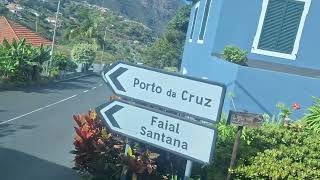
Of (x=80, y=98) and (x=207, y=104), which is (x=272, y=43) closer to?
(x=207, y=104)

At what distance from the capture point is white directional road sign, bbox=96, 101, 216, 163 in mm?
4098

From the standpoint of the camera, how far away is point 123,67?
455 centimetres

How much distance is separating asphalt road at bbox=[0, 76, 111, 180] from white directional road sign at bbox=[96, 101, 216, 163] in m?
4.44

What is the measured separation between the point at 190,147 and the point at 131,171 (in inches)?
89.9

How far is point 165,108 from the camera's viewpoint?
4426 mm

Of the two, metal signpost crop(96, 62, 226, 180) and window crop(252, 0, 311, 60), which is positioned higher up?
window crop(252, 0, 311, 60)

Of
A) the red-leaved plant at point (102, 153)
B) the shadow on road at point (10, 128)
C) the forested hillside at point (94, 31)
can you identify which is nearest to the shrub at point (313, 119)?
the red-leaved plant at point (102, 153)

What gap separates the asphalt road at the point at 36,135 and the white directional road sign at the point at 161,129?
444 centimetres

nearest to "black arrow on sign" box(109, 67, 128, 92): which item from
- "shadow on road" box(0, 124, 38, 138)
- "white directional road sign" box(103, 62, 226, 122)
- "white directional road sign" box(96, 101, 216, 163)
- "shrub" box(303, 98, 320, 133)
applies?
"white directional road sign" box(103, 62, 226, 122)

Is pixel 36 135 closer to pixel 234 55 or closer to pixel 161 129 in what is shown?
pixel 234 55

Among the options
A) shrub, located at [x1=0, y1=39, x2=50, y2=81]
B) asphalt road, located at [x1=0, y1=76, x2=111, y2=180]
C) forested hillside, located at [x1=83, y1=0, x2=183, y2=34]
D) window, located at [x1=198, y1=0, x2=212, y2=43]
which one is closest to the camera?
asphalt road, located at [x1=0, y1=76, x2=111, y2=180]

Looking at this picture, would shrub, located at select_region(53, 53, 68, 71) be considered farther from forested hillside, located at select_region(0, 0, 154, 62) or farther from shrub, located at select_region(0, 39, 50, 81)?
forested hillside, located at select_region(0, 0, 154, 62)

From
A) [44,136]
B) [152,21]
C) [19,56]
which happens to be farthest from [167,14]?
[44,136]

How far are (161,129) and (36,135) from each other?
33.6 feet
